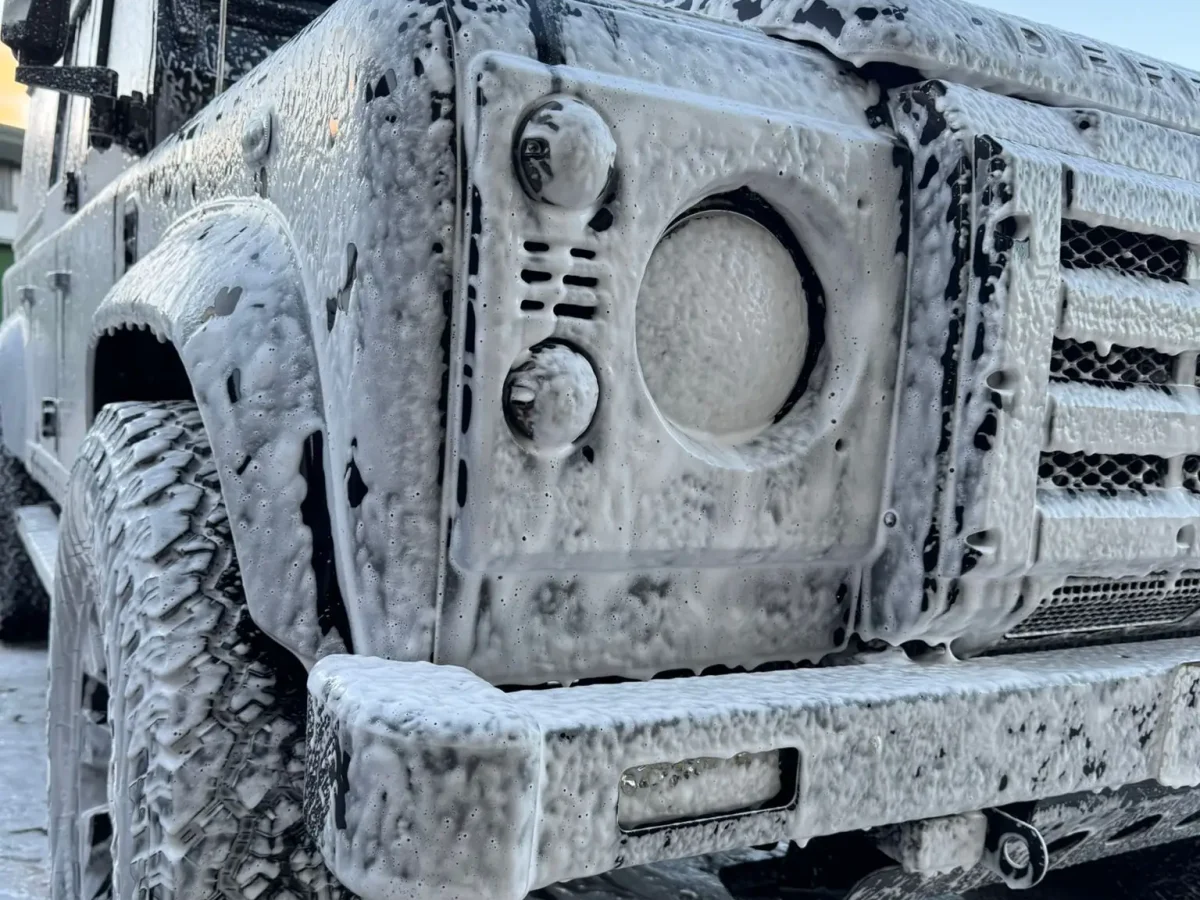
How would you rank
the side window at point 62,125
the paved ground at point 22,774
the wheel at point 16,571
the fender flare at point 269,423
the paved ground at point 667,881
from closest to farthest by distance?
the fender flare at point 269,423
the paved ground at point 667,881
the paved ground at point 22,774
the side window at point 62,125
the wheel at point 16,571

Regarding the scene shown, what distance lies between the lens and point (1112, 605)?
155 centimetres

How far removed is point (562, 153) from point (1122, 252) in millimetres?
828

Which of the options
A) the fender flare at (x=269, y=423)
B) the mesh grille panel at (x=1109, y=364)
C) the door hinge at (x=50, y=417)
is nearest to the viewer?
the fender flare at (x=269, y=423)

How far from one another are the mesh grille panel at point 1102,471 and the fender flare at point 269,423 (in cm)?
91

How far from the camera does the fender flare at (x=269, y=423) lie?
48.8 inches

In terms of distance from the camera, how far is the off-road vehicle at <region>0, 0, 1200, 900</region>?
113 centimetres

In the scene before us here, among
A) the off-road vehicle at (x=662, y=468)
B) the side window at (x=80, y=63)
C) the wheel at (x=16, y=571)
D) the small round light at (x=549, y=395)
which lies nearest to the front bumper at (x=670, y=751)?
the off-road vehicle at (x=662, y=468)

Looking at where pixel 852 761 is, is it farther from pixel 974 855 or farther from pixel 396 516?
pixel 396 516

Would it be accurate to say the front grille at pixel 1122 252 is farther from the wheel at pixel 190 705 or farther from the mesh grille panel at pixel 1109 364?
the wheel at pixel 190 705

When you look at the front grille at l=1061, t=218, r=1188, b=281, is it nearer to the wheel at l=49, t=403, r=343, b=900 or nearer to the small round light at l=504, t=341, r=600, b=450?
the small round light at l=504, t=341, r=600, b=450

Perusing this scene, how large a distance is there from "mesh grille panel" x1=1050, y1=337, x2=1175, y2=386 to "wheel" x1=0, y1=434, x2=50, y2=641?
385 centimetres

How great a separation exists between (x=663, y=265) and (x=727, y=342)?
122mm

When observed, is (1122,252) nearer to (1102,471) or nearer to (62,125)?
(1102,471)

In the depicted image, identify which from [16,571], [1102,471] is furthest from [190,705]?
[16,571]
